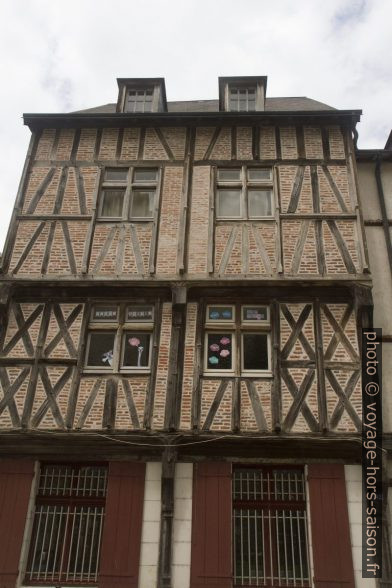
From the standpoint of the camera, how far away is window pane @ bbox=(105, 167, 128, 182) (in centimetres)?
1062

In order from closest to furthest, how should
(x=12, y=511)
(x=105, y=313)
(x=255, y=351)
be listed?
1. (x=12, y=511)
2. (x=255, y=351)
3. (x=105, y=313)

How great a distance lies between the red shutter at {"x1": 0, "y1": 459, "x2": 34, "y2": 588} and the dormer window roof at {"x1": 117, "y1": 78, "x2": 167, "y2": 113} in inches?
309

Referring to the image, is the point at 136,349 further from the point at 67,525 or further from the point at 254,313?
the point at 67,525

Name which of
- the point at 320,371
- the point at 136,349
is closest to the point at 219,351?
the point at 136,349

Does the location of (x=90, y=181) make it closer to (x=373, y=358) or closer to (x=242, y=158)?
(x=242, y=158)

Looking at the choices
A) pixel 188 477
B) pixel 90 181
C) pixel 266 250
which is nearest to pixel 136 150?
pixel 90 181

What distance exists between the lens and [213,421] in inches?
324

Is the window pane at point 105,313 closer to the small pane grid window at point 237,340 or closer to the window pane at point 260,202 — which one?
the small pane grid window at point 237,340

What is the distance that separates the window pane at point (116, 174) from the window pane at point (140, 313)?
2873 millimetres

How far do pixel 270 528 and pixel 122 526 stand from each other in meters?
2.17

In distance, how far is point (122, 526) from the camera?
7.68m

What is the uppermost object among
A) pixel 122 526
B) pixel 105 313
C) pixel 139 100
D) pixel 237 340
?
pixel 139 100

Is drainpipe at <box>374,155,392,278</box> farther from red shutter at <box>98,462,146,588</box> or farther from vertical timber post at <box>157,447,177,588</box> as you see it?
red shutter at <box>98,462,146,588</box>

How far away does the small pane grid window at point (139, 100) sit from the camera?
39.4ft
